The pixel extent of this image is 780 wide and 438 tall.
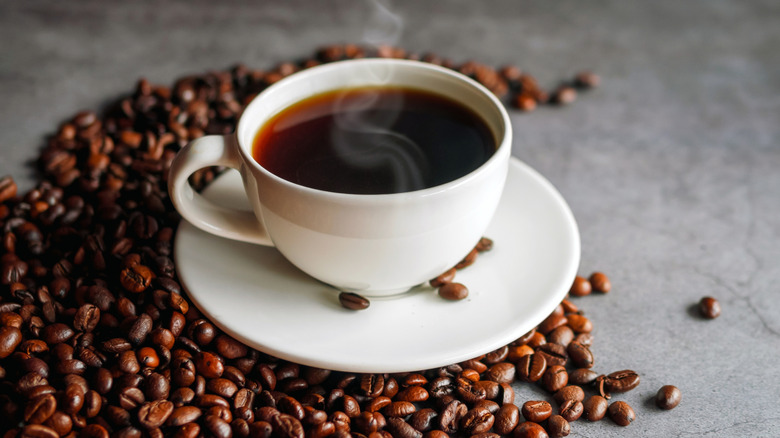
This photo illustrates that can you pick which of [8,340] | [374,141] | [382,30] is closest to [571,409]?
[374,141]

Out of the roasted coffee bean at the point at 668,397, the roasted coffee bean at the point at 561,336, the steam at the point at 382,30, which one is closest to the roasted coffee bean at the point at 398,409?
the roasted coffee bean at the point at 561,336

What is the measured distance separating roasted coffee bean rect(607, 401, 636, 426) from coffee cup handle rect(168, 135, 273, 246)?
69 centimetres

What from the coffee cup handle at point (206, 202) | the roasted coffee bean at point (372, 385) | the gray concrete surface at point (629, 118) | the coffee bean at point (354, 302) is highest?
the coffee cup handle at point (206, 202)

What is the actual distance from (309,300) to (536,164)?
3.22 ft

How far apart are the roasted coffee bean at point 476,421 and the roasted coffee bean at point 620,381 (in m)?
0.24

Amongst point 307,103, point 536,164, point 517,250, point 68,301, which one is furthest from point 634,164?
point 68,301

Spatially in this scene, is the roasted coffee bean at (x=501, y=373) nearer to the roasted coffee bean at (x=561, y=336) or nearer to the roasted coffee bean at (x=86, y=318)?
the roasted coffee bean at (x=561, y=336)

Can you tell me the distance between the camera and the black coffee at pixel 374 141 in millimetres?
1199

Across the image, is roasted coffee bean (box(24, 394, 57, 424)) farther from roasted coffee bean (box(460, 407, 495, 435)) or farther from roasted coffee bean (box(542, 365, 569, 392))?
roasted coffee bean (box(542, 365, 569, 392))

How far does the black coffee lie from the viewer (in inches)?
47.2

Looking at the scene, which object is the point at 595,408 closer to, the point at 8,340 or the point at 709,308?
the point at 709,308

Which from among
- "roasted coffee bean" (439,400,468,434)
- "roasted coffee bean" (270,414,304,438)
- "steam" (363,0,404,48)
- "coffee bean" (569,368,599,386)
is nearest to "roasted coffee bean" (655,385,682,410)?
"coffee bean" (569,368,599,386)

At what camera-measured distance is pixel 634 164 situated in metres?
1.94

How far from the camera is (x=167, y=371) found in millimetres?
1172
